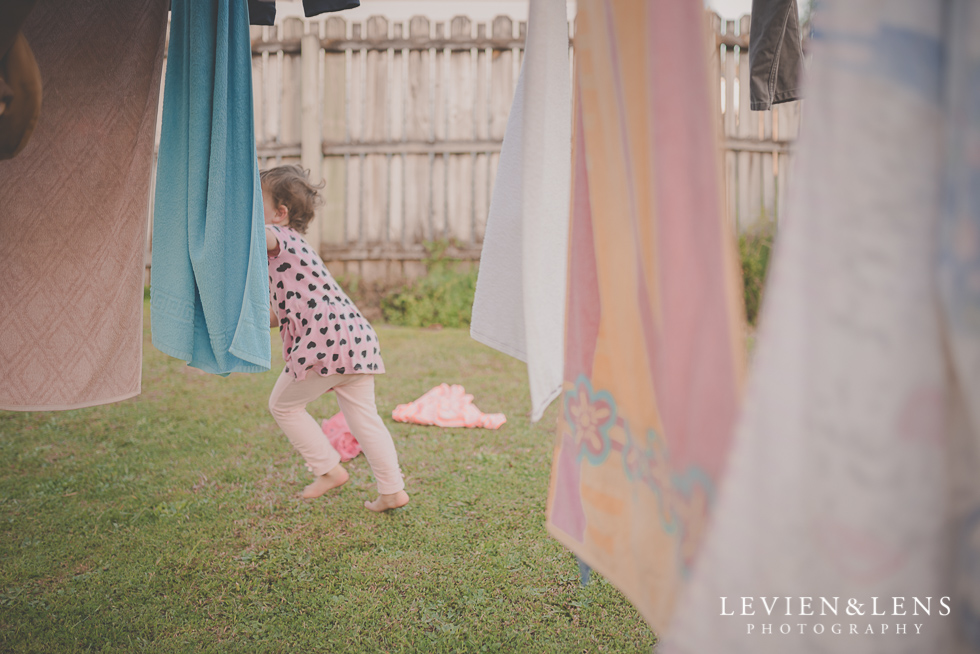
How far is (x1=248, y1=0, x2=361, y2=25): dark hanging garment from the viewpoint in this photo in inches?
60.1

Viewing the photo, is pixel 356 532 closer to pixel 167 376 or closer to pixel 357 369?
pixel 357 369

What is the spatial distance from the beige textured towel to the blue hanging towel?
0.32 feet

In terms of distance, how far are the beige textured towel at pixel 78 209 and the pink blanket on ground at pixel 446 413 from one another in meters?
1.69

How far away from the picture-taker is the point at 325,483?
2.21 metres

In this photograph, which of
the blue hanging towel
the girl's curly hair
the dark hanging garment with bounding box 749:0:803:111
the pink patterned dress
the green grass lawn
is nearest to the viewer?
the blue hanging towel

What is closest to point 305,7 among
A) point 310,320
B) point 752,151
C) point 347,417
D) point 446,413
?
point 310,320

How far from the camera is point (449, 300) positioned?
5.40 meters

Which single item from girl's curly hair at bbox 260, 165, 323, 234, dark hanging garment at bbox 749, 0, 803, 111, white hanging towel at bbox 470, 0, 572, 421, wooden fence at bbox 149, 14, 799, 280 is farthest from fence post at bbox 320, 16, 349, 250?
white hanging towel at bbox 470, 0, 572, 421

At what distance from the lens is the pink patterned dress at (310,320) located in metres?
1.99

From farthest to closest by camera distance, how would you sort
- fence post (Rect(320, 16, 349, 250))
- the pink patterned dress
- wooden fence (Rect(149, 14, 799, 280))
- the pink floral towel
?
1. fence post (Rect(320, 16, 349, 250))
2. wooden fence (Rect(149, 14, 799, 280))
3. the pink floral towel
4. the pink patterned dress

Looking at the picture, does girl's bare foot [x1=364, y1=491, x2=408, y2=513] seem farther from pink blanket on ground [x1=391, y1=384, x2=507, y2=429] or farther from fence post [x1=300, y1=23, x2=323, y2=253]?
fence post [x1=300, y1=23, x2=323, y2=253]

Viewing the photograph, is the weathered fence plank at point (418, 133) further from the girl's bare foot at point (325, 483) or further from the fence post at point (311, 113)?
the girl's bare foot at point (325, 483)

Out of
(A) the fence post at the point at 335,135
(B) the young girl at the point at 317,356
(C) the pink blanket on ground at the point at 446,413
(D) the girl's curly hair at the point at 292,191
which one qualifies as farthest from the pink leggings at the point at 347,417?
(A) the fence post at the point at 335,135

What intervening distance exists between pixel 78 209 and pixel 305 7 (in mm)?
777
